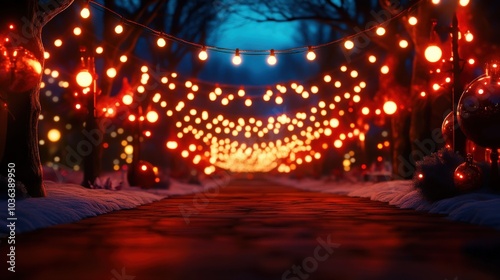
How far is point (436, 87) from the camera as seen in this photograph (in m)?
25.9

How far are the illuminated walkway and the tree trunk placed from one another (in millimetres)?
3219

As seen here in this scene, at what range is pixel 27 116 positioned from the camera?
16094 millimetres

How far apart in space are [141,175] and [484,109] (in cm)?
1609

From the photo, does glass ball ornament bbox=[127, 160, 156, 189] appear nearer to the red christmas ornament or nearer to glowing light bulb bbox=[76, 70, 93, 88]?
glowing light bulb bbox=[76, 70, 93, 88]

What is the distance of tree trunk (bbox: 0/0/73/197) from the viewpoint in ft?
50.8

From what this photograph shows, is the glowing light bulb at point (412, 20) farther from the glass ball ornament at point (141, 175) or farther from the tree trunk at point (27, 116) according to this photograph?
the tree trunk at point (27, 116)

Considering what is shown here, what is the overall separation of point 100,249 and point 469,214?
6.96m

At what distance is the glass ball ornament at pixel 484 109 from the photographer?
15.8m

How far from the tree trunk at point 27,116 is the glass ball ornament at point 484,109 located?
28.2ft

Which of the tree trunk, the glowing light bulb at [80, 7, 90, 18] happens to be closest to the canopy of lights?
the glowing light bulb at [80, 7, 90, 18]

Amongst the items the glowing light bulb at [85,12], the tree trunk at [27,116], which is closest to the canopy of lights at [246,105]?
the glowing light bulb at [85,12]

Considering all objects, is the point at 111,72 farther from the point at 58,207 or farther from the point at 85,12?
the point at 58,207

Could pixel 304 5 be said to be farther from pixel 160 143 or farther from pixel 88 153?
pixel 160 143

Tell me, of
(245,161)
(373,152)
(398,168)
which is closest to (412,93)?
(398,168)
